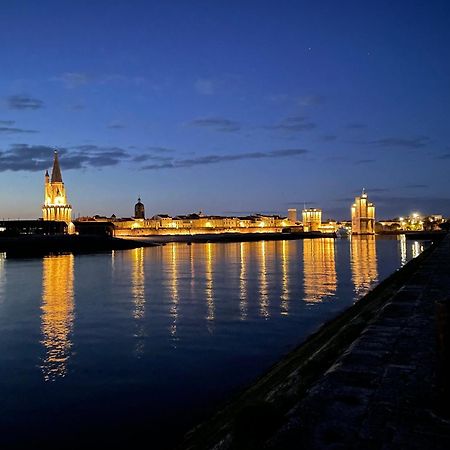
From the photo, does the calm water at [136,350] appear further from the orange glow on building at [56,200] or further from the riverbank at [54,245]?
the orange glow on building at [56,200]

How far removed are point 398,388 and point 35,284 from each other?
118 feet

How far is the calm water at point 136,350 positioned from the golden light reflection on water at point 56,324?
0.06 meters

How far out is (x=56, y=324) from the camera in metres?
21.0

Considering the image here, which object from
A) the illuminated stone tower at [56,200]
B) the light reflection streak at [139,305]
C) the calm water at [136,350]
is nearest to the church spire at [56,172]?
the illuminated stone tower at [56,200]

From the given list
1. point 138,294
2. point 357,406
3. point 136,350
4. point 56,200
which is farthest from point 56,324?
point 56,200

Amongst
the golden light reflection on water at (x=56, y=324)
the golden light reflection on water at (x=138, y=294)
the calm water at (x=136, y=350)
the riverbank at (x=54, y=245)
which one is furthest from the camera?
the riverbank at (x=54, y=245)

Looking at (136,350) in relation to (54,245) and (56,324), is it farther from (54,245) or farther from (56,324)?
(54,245)

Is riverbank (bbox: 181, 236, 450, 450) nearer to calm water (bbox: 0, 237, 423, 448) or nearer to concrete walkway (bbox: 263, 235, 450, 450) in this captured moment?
concrete walkway (bbox: 263, 235, 450, 450)

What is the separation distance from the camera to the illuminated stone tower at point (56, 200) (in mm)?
184875

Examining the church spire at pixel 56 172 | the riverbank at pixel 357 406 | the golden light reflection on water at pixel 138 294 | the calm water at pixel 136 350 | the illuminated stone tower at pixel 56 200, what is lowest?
the golden light reflection on water at pixel 138 294

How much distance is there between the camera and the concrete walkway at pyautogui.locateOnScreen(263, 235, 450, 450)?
4.66 m

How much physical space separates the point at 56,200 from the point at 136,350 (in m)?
182

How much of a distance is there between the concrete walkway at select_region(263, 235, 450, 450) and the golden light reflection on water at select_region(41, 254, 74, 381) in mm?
9258

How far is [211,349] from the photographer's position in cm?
1600
